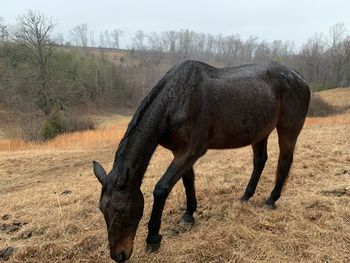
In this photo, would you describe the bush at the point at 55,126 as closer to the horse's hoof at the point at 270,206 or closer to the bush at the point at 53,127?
the bush at the point at 53,127

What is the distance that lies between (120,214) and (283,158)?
2.75 metres

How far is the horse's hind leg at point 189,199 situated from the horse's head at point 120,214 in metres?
1.24

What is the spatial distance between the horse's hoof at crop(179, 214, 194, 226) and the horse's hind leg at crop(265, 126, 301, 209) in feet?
3.86

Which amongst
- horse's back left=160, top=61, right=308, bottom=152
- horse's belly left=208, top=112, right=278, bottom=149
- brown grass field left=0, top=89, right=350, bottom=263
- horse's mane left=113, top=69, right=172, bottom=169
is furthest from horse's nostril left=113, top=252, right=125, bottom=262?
horse's belly left=208, top=112, right=278, bottom=149

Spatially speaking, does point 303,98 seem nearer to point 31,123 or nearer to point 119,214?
point 119,214

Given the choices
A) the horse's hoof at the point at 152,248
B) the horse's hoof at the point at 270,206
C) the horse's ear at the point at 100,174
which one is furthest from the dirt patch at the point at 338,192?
the horse's ear at the point at 100,174

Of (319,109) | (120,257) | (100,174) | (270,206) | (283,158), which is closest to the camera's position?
(120,257)

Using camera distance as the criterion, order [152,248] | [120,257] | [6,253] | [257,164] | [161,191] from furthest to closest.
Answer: [257,164] < [6,253] < [152,248] < [161,191] < [120,257]

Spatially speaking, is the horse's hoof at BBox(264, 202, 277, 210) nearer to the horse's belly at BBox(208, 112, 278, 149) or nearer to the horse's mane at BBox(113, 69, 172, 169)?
the horse's belly at BBox(208, 112, 278, 149)

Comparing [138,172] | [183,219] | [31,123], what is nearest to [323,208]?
[183,219]

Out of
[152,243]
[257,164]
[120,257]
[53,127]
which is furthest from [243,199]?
[53,127]

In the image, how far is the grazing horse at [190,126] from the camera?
10.5 ft

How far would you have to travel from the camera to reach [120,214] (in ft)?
10.3

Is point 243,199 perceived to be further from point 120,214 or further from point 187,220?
point 120,214
